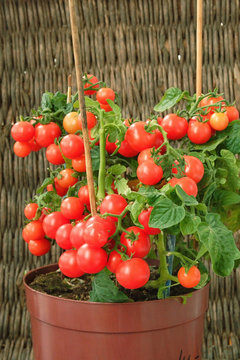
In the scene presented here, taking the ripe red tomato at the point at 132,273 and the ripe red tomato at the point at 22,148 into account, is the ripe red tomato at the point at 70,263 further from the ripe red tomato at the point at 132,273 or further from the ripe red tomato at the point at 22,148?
the ripe red tomato at the point at 22,148

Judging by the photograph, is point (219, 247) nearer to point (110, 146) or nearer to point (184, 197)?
point (184, 197)

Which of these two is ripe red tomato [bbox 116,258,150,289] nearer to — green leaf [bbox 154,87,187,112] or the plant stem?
the plant stem

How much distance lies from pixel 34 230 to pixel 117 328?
6.7 inches

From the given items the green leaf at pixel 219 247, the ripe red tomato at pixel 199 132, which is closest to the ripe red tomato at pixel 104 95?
the ripe red tomato at pixel 199 132

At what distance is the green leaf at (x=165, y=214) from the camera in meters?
0.43

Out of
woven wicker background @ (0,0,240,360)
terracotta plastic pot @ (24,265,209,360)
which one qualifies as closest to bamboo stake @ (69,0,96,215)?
terracotta plastic pot @ (24,265,209,360)

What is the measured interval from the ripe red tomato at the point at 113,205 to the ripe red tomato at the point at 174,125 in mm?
104

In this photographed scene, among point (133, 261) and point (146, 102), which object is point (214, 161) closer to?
point (133, 261)

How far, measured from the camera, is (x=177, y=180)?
469mm

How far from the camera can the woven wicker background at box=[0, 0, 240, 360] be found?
2.94 feet

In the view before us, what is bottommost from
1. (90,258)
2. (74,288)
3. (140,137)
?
(74,288)

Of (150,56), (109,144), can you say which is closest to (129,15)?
(150,56)

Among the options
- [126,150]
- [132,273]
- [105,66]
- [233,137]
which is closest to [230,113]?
[233,137]

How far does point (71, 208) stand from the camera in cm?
53
